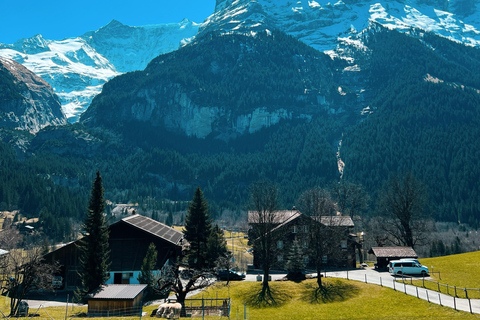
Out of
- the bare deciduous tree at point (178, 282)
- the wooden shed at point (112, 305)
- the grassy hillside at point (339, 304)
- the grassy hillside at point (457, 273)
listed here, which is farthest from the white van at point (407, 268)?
the wooden shed at point (112, 305)

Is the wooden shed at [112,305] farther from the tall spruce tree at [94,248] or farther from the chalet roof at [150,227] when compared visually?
the chalet roof at [150,227]

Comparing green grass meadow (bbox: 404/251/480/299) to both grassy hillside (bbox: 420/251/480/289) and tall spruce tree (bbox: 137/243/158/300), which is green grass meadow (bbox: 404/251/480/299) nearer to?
grassy hillside (bbox: 420/251/480/289)

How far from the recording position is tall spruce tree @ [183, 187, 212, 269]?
234 ft

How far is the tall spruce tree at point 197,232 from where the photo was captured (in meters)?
71.4

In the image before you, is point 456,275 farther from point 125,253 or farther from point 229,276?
point 125,253

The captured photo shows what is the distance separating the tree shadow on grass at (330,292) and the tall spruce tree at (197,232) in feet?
74.5

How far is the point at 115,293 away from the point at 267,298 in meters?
19.1

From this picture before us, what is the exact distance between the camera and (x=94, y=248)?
52.9 m

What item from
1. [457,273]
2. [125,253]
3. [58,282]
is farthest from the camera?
[125,253]

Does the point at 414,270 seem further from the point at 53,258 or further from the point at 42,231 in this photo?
the point at 42,231

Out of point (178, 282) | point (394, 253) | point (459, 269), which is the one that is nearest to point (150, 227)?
point (178, 282)

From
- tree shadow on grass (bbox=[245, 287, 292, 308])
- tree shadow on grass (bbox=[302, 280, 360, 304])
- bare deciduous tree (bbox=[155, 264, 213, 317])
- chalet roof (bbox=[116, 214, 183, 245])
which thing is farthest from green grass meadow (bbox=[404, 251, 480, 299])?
chalet roof (bbox=[116, 214, 183, 245])

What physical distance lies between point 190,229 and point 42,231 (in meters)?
135

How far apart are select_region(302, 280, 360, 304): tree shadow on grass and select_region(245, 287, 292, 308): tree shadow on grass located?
280cm
